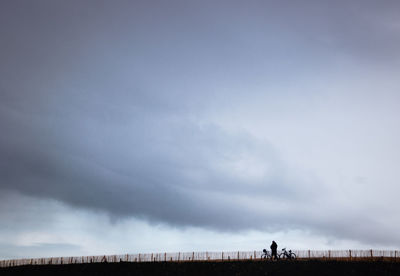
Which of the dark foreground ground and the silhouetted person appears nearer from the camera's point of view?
the dark foreground ground

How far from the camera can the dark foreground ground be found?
46625 millimetres

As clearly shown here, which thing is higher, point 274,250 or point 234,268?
point 274,250

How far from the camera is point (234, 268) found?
52.0m

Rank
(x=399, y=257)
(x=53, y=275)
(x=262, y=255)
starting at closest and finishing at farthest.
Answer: (x=399, y=257) < (x=262, y=255) < (x=53, y=275)

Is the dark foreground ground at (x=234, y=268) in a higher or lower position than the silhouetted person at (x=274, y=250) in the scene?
lower

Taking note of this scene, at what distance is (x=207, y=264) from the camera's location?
184 ft

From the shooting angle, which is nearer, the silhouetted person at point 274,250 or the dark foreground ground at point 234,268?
the dark foreground ground at point 234,268

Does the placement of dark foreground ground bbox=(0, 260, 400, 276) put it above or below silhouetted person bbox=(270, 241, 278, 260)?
below

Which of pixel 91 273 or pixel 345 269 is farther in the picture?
pixel 91 273

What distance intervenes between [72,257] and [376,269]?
182ft

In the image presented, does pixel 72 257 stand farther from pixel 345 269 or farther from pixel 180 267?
pixel 345 269

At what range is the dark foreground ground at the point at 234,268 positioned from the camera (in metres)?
46.6

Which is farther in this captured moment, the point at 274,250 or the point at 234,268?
the point at 274,250

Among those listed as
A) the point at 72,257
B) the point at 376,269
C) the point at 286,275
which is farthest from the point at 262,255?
the point at 72,257
